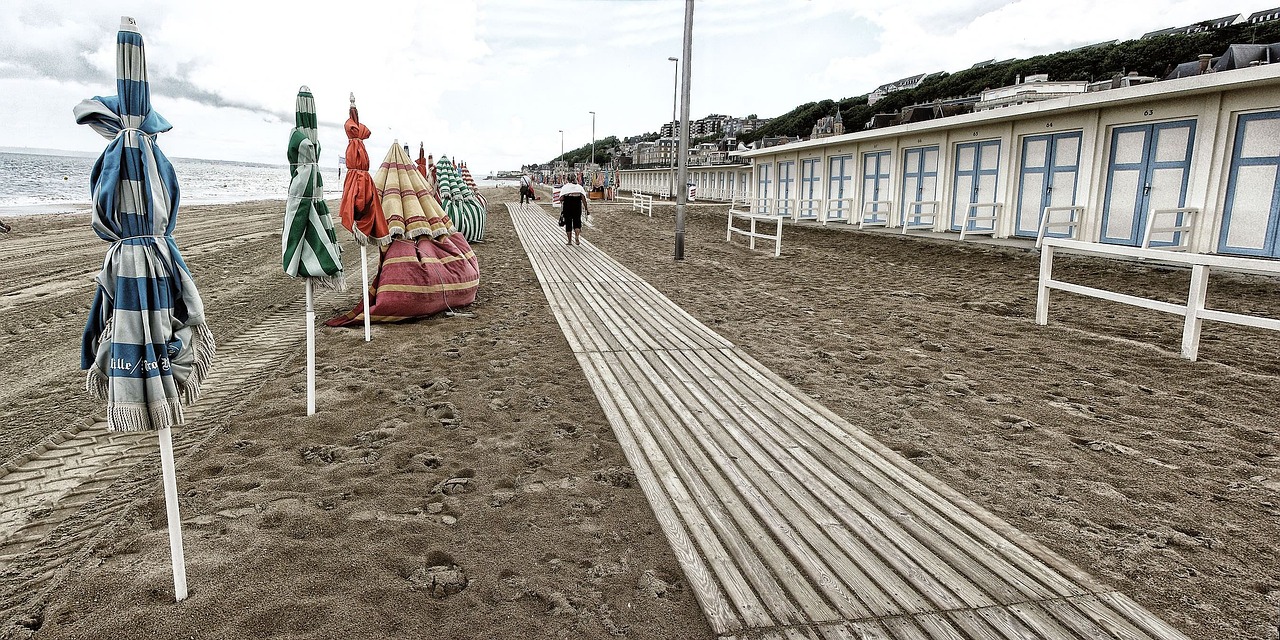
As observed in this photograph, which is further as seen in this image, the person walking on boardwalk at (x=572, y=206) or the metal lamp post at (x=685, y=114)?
the person walking on boardwalk at (x=572, y=206)

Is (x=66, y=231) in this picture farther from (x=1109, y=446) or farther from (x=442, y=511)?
(x=1109, y=446)

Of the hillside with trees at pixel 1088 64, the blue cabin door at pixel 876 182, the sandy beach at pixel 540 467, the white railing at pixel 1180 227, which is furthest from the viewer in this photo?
the hillside with trees at pixel 1088 64

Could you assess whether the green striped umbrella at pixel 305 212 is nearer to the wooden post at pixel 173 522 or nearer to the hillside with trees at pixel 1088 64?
the wooden post at pixel 173 522

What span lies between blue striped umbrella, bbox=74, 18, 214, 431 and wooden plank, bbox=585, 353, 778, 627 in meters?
2.16

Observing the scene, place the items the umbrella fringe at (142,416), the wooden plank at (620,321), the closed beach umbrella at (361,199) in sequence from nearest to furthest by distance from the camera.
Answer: the umbrella fringe at (142,416)
the closed beach umbrella at (361,199)
the wooden plank at (620,321)

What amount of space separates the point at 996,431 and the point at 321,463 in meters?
4.05

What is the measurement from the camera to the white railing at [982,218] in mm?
15398

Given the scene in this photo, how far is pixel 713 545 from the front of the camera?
2.96 meters

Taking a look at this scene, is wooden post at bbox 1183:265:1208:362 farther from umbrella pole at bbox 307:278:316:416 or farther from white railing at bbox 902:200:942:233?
white railing at bbox 902:200:942:233

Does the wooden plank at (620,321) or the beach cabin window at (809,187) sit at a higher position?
the beach cabin window at (809,187)

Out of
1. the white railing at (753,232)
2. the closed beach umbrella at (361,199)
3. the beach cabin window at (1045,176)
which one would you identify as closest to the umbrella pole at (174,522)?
the closed beach umbrella at (361,199)

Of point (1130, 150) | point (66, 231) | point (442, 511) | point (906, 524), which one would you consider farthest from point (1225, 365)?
point (66, 231)

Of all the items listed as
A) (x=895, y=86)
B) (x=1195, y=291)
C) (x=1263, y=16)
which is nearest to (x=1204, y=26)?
(x=1263, y=16)

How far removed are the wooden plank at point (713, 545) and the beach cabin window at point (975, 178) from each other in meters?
14.1
